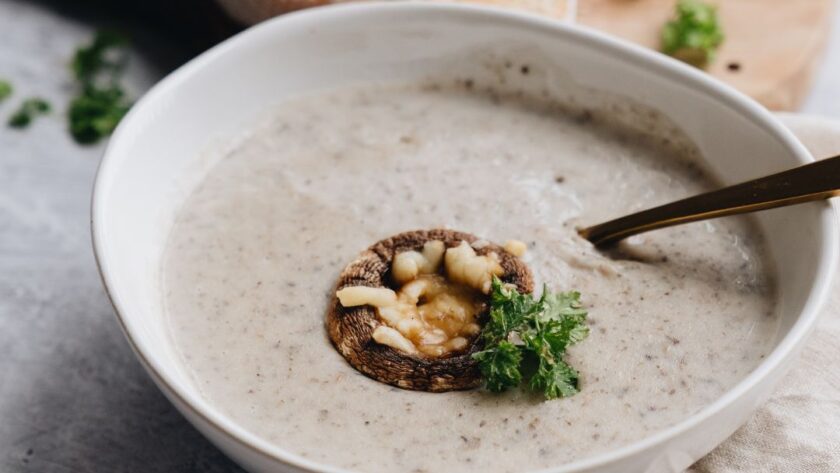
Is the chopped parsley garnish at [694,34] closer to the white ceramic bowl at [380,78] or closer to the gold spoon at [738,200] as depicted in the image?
the white ceramic bowl at [380,78]

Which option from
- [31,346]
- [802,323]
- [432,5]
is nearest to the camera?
[802,323]

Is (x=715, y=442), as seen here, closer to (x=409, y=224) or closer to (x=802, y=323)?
(x=802, y=323)

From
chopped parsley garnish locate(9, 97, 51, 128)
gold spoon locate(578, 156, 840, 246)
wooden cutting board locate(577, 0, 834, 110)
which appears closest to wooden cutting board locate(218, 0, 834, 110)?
wooden cutting board locate(577, 0, 834, 110)

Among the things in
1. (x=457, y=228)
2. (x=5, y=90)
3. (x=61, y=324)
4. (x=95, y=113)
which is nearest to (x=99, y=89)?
(x=95, y=113)

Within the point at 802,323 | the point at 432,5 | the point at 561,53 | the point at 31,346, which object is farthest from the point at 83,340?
the point at 802,323

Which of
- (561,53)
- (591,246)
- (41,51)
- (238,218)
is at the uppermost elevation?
(561,53)

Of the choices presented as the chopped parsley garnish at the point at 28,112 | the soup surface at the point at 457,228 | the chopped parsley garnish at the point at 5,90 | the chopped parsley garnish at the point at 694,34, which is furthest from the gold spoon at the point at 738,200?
the chopped parsley garnish at the point at 5,90

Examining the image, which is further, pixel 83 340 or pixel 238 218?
pixel 83 340

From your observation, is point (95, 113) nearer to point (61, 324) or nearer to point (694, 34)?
point (61, 324)
